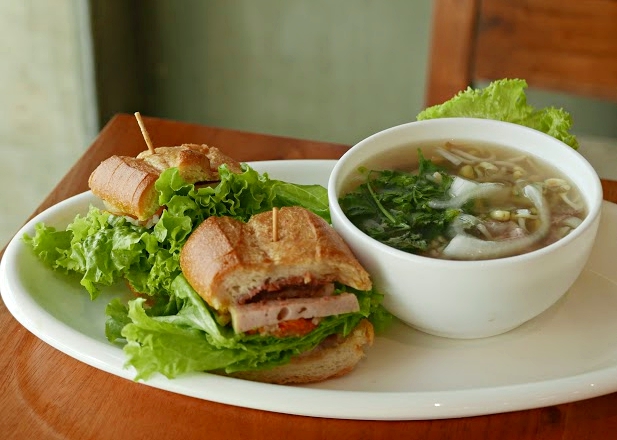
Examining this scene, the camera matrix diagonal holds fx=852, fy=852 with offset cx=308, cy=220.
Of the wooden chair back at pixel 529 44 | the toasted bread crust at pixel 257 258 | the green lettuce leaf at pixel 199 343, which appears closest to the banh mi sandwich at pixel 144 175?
the toasted bread crust at pixel 257 258

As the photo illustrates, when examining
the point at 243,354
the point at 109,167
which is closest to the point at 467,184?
the point at 243,354

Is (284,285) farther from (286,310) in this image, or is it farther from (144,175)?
(144,175)

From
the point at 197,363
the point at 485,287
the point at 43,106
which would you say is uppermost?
the point at 485,287

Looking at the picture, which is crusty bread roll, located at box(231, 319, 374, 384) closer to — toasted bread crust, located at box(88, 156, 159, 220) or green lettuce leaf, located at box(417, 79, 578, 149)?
toasted bread crust, located at box(88, 156, 159, 220)

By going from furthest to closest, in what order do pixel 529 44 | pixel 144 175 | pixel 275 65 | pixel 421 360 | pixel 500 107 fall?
pixel 275 65
pixel 529 44
pixel 500 107
pixel 144 175
pixel 421 360

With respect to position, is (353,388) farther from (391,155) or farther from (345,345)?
(391,155)

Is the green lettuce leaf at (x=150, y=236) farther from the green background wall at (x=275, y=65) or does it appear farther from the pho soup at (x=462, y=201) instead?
the green background wall at (x=275, y=65)

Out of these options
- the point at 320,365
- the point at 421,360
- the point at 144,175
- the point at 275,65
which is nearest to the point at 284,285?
the point at 320,365
